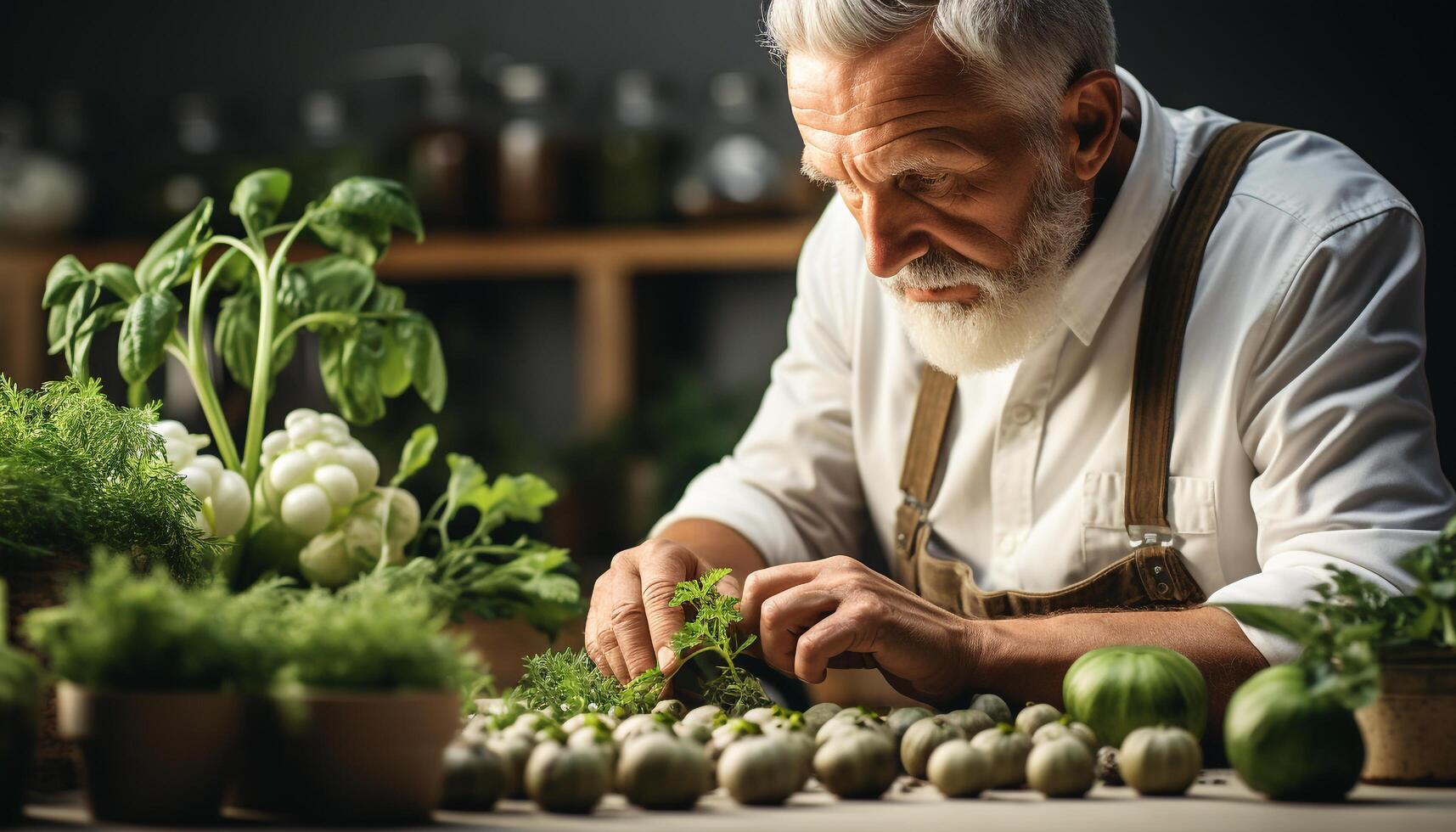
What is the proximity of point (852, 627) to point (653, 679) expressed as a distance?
15cm

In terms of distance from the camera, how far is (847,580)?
1.03m

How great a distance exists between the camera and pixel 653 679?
38.8 inches

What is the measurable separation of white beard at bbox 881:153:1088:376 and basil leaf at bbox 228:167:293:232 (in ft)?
1.87

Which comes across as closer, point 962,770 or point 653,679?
point 962,770

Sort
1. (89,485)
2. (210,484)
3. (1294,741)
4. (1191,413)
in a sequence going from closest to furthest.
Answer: (1294,741) < (89,485) < (210,484) < (1191,413)

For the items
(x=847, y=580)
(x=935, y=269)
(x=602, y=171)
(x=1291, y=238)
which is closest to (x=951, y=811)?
(x=847, y=580)

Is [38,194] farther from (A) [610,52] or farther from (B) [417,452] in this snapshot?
(B) [417,452]

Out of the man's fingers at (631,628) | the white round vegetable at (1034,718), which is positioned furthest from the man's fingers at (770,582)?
the white round vegetable at (1034,718)

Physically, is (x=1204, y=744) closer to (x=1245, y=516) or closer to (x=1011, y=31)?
(x=1245, y=516)

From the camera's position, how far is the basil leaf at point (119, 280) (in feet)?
3.88

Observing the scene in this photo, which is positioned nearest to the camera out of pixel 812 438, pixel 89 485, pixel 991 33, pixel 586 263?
pixel 89 485

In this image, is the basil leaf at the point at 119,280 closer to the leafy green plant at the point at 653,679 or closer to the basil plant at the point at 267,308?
the basil plant at the point at 267,308

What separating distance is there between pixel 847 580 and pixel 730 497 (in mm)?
550

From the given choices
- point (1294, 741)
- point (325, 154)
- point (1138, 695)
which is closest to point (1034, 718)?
point (1138, 695)
